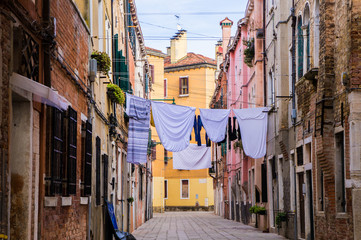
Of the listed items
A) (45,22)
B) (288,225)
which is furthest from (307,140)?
(45,22)

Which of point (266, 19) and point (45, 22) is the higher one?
point (266, 19)

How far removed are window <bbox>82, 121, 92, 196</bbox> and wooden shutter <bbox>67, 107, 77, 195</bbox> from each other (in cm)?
142

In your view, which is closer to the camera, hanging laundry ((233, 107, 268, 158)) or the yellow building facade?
hanging laundry ((233, 107, 268, 158))

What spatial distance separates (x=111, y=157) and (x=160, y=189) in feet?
132

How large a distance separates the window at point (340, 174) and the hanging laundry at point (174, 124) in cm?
805

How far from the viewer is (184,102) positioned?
66000mm

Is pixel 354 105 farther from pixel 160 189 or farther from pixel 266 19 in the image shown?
pixel 160 189

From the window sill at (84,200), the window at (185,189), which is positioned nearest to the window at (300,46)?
the window sill at (84,200)

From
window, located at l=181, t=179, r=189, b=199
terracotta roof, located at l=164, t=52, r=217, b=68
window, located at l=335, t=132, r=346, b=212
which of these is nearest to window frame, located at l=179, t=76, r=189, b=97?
terracotta roof, located at l=164, t=52, r=217, b=68

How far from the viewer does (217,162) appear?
55156 millimetres

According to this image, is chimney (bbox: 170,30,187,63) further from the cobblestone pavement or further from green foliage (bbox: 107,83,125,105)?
green foliage (bbox: 107,83,125,105)

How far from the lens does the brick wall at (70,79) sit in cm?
1022

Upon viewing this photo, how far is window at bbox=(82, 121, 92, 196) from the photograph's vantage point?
13.4 m

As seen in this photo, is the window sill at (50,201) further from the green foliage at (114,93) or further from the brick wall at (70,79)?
the green foliage at (114,93)
